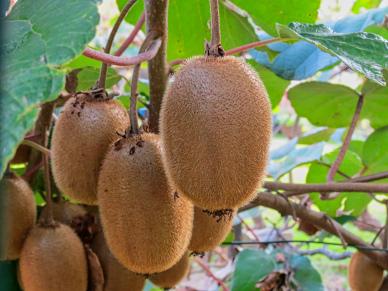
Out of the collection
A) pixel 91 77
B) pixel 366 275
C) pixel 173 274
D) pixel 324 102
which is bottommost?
pixel 366 275

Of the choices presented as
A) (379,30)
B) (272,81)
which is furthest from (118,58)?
(272,81)

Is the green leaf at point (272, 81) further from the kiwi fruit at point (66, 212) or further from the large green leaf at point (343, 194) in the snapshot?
the kiwi fruit at point (66, 212)

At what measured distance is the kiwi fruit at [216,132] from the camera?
2.09ft

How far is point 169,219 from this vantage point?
74 cm

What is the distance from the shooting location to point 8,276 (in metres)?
1.05

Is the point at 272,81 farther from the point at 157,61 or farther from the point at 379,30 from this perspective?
the point at 157,61

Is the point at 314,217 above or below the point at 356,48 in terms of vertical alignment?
below

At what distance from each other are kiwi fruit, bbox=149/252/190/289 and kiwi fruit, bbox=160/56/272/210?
30 cm

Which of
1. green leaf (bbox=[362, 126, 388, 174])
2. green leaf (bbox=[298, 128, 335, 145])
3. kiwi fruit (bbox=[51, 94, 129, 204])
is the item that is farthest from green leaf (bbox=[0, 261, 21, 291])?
green leaf (bbox=[298, 128, 335, 145])

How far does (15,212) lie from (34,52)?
55cm

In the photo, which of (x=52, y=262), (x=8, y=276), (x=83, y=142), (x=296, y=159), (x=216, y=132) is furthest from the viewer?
(x=296, y=159)

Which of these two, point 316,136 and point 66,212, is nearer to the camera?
point 66,212

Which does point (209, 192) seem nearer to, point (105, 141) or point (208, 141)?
point (208, 141)

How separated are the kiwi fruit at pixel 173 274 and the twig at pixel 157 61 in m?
0.23
